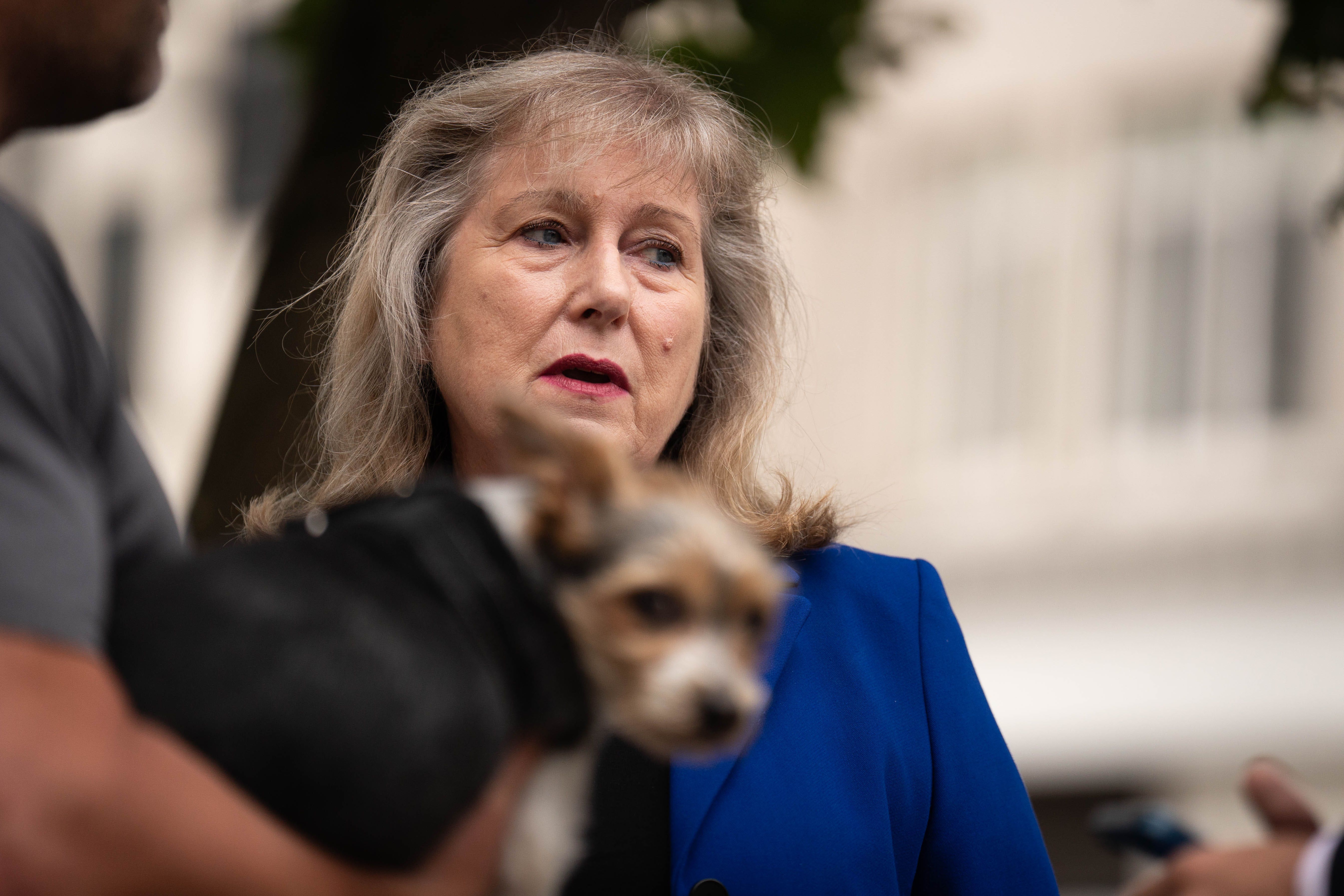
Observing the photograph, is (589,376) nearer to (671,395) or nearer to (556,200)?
(671,395)

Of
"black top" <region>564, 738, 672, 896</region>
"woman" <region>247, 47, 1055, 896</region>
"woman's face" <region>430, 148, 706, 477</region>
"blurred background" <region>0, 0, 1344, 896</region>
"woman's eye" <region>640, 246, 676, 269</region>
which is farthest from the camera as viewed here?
"blurred background" <region>0, 0, 1344, 896</region>

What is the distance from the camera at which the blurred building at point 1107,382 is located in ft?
43.0

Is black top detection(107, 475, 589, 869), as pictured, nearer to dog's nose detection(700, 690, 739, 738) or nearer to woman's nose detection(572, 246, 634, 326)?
dog's nose detection(700, 690, 739, 738)

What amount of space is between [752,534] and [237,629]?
4.54 ft

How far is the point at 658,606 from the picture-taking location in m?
1.44

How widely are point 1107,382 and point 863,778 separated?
12625mm

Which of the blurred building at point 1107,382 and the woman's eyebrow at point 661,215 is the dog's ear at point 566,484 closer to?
the woman's eyebrow at point 661,215

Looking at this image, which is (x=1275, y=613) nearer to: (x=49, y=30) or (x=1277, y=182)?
(x=1277, y=182)

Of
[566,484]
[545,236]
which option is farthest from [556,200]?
[566,484]

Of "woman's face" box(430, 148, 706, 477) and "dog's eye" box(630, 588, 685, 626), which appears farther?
"woman's face" box(430, 148, 706, 477)

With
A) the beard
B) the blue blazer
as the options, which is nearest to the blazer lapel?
the blue blazer

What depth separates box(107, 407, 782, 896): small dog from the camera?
1.36 m

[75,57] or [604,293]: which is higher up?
[75,57]

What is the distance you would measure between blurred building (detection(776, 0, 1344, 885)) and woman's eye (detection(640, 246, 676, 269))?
30.7 ft
